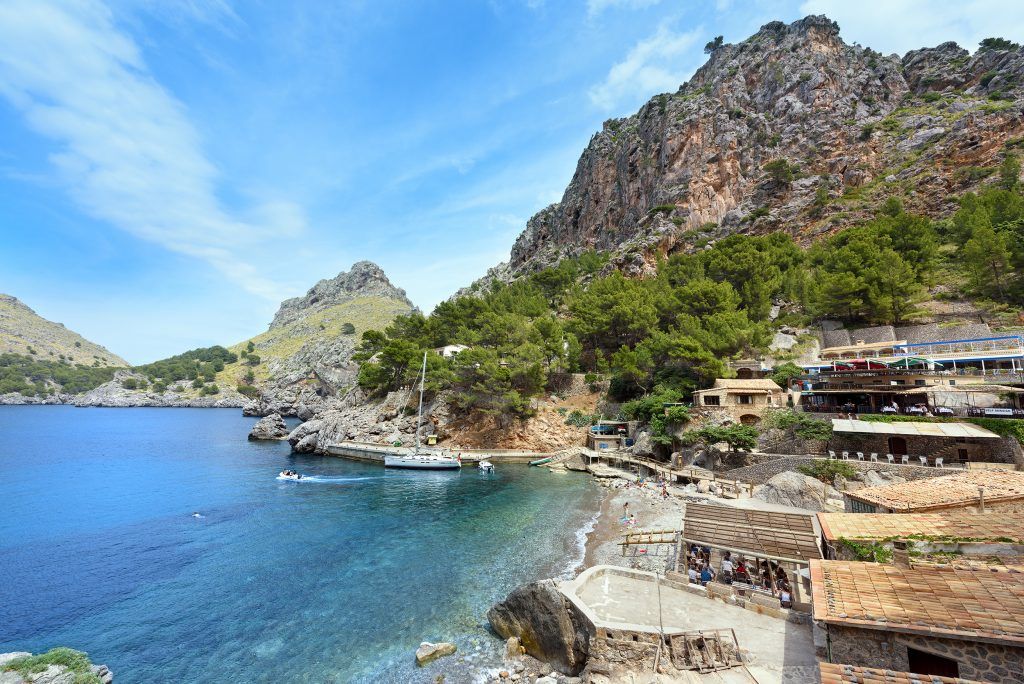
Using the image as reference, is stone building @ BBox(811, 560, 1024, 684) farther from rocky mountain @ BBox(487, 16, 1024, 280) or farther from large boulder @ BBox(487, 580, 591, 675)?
rocky mountain @ BBox(487, 16, 1024, 280)

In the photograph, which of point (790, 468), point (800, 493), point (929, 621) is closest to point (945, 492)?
point (800, 493)

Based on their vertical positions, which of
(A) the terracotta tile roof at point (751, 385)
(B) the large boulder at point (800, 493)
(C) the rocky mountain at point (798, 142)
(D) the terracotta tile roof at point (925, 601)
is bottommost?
(B) the large boulder at point (800, 493)

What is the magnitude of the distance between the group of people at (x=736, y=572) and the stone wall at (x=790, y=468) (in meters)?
13.6

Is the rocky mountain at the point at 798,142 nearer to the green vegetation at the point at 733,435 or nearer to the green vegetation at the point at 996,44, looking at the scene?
the green vegetation at the point at 996,44

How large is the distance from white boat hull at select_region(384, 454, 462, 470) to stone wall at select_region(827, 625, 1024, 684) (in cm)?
3858

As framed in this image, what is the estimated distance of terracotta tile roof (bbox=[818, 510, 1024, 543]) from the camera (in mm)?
11430

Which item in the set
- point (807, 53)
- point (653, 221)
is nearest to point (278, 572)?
point (653, 221)

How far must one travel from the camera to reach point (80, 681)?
11.5m

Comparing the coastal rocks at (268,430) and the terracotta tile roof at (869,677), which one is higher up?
the terracotta tile roof at (869,677)

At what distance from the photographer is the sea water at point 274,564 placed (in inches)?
567

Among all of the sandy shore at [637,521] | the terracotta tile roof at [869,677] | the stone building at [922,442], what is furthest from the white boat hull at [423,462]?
the terracotta tile roof at [869,677]

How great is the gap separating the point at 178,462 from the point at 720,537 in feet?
190

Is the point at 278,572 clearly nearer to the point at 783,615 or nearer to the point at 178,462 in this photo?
the point at 783,615

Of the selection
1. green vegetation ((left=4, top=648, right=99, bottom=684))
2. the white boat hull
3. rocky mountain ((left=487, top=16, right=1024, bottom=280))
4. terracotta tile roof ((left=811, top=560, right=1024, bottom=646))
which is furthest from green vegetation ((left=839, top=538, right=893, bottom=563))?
rocky mountain ((left=487, top=16, right=1024, bottom=280))
